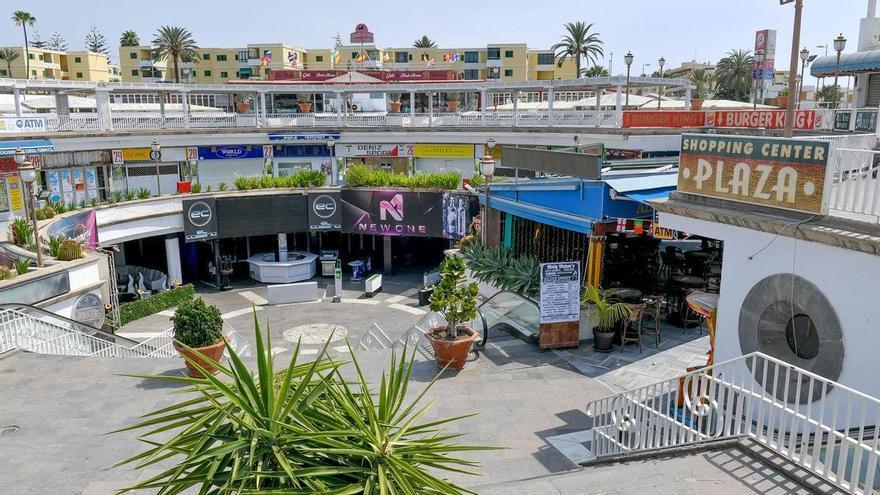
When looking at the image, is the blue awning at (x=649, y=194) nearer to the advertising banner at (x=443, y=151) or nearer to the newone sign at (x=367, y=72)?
the advertising banner at (x=443, y=151)

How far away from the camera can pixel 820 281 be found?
7.58m

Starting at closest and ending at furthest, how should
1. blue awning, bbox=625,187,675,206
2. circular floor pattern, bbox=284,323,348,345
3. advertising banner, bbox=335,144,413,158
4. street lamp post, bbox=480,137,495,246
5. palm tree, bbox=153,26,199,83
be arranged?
1. blue awning, bbox=625,187,675,206
2. street lamp post, bbox=480,137,495,246
3. circular floor pattern, bbox=284,323,348,345
4. advertising banner, bbox=335,144,413,158
5. palm tree, bbox=153,26,199,83

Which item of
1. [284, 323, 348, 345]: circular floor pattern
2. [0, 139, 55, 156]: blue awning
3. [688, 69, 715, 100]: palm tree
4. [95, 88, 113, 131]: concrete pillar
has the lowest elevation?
[284, 323, 348, 345]: circular floor pattern

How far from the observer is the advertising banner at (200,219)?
89.3 feet

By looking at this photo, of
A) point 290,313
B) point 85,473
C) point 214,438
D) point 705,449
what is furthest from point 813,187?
point 290,313

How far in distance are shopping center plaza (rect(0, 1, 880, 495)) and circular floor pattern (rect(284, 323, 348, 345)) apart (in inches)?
6.2

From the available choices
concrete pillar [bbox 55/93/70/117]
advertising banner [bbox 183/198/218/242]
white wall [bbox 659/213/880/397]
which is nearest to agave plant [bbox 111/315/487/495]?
white wall [bbox 659/213/880/397]

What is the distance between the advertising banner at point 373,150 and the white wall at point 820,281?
96.6 feet

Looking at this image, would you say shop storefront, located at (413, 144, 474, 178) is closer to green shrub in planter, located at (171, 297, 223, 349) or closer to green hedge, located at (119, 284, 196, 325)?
green hedge, located at (119, 284, 196, 325)

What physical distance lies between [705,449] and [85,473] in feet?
25.5

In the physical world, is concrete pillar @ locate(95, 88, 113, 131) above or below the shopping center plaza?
above

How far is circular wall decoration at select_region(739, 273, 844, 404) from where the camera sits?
24.5 ft

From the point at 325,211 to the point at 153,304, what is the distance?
26.1ft

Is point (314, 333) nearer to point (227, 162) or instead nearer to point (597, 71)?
point (227, 162)
